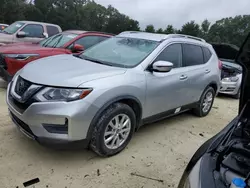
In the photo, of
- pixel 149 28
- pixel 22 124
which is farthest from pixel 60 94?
pixel 149 28

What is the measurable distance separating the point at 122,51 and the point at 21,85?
5.07 feet

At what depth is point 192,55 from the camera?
4402 mm

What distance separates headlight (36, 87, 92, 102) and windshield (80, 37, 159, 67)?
2.87 ft

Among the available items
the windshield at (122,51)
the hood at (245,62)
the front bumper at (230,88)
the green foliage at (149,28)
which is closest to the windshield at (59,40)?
the windshield at (122,51)

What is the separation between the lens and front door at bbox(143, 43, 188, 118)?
3.40 m

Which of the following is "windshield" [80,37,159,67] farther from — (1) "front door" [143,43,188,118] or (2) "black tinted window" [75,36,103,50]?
(2) "black tinted window" [75,36,103,50]

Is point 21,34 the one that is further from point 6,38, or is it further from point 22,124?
point 22,124

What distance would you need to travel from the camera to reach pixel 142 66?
3287mm

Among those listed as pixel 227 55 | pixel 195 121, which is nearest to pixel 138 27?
pixel 227 55

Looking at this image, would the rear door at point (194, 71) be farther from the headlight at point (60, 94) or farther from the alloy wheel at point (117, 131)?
the headlight at point (60, 94)

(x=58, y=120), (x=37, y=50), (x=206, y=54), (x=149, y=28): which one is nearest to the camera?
(x=58, y=120)

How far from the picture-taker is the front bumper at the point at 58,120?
8.32 feet

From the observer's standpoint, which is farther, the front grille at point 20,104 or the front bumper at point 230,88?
the front bumper at point 230,88

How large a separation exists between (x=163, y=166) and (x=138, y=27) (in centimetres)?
A: 3884
